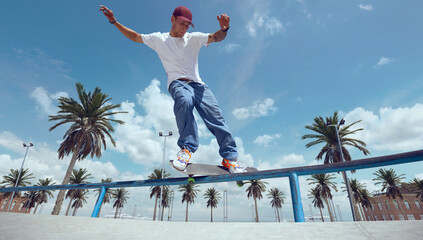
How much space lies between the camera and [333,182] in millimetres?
36500

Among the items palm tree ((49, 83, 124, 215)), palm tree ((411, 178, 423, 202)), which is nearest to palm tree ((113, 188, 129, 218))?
palm tree ((49, 83, 124, 215))

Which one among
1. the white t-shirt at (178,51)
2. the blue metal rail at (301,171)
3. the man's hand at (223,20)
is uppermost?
the man's hand at (223,20)

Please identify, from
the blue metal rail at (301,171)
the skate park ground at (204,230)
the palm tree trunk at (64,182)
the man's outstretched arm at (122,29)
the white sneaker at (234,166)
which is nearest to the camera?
the skate park ground at (204,230)

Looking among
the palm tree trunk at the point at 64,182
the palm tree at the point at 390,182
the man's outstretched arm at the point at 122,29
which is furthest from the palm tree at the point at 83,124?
the palm tree at the point at 390,182

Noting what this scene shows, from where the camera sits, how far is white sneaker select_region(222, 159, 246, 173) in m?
2.37

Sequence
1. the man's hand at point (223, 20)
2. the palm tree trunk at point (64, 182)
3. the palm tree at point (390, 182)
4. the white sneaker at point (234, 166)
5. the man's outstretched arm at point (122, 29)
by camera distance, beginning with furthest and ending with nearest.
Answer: the palm tree at point (390, 182) → the palm tree trunk at point (64, 182) → the man's outstretched arm at point (122, 29) → the man's hand at point (223, 20) → the white sneaker at point (234, 166)

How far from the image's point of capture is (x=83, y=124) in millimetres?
19438

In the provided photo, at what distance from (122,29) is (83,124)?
65.1ft

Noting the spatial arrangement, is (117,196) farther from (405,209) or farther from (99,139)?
(405,209)

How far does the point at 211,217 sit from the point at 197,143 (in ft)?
191

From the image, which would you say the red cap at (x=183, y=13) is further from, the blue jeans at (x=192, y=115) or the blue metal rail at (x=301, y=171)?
the blue metal rail at (x=301, y=171)

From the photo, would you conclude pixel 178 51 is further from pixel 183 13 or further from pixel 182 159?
A: pixel 182 159

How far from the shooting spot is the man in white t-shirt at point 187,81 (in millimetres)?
2451

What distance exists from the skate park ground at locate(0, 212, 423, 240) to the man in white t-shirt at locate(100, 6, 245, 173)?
3.29 ft
